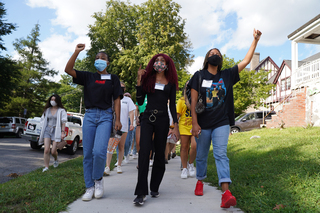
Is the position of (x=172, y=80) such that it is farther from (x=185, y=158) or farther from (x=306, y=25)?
(x=306, y=25)

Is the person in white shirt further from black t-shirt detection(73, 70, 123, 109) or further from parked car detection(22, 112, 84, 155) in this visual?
parked car detection(22, 112, 84, 155)

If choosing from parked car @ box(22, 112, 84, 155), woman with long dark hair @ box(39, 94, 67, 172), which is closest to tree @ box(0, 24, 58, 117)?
parked car @ box(22, 112, 84, 155)

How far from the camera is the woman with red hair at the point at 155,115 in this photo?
3.80m

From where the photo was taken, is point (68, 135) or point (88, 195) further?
point (68, 135)

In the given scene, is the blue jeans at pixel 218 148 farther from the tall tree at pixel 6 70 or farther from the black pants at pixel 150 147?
the tall tree at pixel 6 70

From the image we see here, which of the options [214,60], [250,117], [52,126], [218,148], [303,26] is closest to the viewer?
[218,148]

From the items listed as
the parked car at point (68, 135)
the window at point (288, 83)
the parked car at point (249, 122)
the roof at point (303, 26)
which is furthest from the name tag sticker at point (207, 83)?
the window at point (288, 83)

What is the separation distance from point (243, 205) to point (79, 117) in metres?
11.9

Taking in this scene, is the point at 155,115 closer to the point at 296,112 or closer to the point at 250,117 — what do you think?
the point at 296,112

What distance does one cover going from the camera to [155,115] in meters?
3.89

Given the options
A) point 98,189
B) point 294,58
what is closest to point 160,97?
point 98,189

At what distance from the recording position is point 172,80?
4176 millimetres

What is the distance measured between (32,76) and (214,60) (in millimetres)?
36224

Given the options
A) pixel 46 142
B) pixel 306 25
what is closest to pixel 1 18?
pixel 46 142
